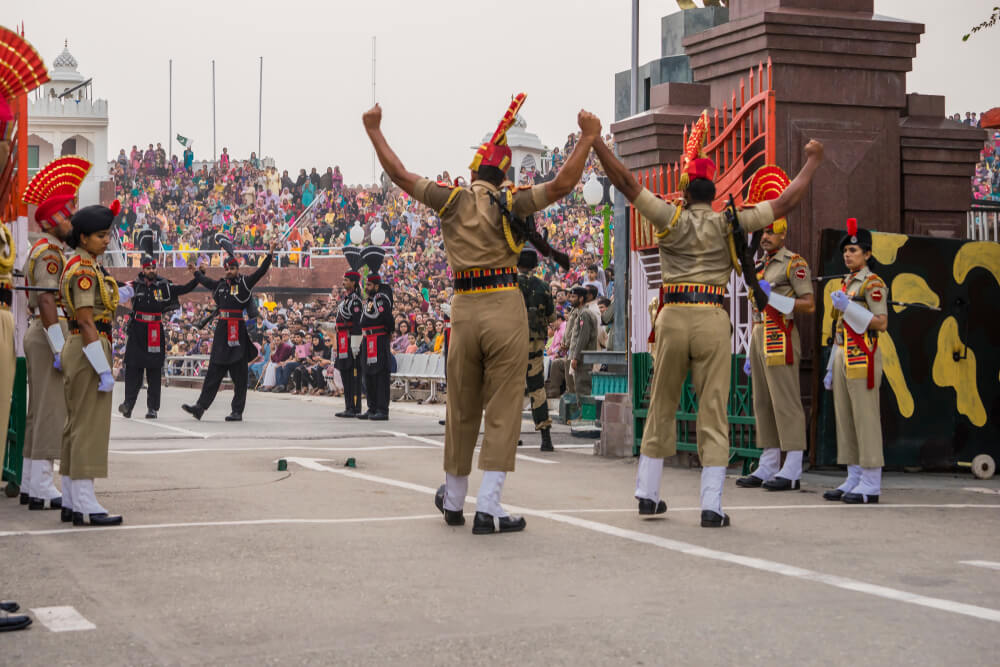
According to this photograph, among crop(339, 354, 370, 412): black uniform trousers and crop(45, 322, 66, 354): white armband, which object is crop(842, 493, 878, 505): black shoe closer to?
crop(45, 322, 66, 354): white armband

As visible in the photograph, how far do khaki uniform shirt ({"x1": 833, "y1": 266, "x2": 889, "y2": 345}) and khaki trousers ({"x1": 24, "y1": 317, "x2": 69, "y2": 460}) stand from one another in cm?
509

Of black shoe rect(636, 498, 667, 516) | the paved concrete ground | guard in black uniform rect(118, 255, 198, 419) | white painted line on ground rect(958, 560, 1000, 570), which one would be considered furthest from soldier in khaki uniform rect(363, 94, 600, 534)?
guard in black uniform rect(118, 255, 198, 419)

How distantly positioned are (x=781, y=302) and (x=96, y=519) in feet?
14.2

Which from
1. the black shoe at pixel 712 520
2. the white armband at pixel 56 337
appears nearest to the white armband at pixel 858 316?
the black shoe at pixel 712 520

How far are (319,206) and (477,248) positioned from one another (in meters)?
47.6

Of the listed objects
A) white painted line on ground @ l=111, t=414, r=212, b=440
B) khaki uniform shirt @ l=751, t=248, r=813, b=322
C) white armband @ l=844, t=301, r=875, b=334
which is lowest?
white painted line on ground @ l=111, t=414, r=212, b=440

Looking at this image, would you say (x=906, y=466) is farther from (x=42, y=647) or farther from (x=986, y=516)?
(x=42, y=647)

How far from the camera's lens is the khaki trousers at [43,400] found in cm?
887

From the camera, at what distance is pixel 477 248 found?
7891mm

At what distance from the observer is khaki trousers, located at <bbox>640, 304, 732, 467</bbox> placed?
8219 mm

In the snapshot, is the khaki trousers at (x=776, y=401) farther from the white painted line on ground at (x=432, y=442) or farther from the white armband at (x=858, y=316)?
the white painted line on ground at (x=432, y=442)

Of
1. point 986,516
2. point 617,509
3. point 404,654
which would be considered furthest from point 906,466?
point 404,654

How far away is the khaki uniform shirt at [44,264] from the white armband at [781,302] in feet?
14.2

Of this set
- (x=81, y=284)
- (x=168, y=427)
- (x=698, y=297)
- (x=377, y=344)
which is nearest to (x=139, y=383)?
(x=168, y=427)
